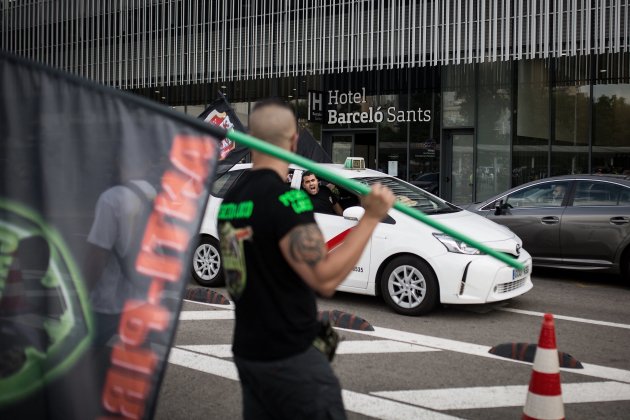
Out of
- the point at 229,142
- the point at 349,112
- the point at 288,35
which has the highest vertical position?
the point at 288,35

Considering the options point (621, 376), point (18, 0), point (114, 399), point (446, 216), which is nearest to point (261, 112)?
point (114, 399)

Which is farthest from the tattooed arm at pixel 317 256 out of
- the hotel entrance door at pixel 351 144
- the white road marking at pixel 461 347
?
the hotel entrance door at pixel 351 144

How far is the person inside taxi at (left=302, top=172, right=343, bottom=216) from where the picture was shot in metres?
8.20

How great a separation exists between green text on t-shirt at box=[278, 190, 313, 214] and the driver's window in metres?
8.13

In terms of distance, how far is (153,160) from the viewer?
2428 mm

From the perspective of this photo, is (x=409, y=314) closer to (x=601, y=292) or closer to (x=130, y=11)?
(x=601, y=292)

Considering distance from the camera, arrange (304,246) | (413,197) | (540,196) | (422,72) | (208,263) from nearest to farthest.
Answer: (304,246) → (413,197) → (208,263) → (540,196) → (422,72)

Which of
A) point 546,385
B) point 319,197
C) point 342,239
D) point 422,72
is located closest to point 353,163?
point 319,197

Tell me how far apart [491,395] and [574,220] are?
5.18 metres

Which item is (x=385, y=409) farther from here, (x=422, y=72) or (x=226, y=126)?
(x=422, y=72)

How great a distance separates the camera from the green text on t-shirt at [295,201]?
95.0 inches

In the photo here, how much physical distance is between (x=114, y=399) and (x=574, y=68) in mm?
16397

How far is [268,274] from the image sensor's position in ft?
8.02

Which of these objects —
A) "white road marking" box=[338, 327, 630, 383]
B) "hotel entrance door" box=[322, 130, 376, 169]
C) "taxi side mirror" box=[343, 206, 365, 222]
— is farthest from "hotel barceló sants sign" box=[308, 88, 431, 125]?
"white road marking" box=[338, 327, 630, 383]
